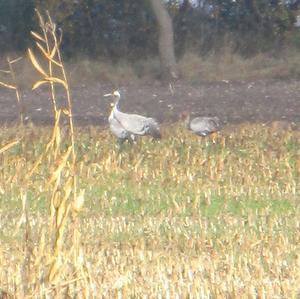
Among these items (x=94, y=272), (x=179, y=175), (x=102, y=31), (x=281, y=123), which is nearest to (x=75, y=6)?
(x=102, y=31)

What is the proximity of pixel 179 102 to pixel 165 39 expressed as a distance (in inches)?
193

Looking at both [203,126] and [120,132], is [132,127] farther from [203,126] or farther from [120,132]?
[203,126]

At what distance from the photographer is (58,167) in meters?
5.88

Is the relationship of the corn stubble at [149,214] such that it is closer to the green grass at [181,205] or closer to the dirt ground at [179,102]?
the green grass at [181,205]

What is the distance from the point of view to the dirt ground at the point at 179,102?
1706 centimetres

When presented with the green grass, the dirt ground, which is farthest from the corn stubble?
the dirt ground

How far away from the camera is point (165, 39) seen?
23.7m

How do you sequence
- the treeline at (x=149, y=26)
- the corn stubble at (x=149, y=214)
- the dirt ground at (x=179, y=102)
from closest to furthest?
the corn stubble at (x=149, y=214), the dirt ground at (x=179, y=102), the treeline at (x=149, y=26)

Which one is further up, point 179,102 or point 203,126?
point 203,126

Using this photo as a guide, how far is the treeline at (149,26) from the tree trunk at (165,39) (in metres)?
1.09

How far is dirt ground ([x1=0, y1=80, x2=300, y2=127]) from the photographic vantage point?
56.0ft

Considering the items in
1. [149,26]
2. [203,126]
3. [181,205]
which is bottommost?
[149,26]

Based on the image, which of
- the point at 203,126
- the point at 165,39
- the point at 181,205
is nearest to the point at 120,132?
the point at 203,126

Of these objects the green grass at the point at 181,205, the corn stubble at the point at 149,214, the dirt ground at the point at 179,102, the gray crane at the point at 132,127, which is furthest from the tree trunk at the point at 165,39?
the gray crane at the point at 132,127
